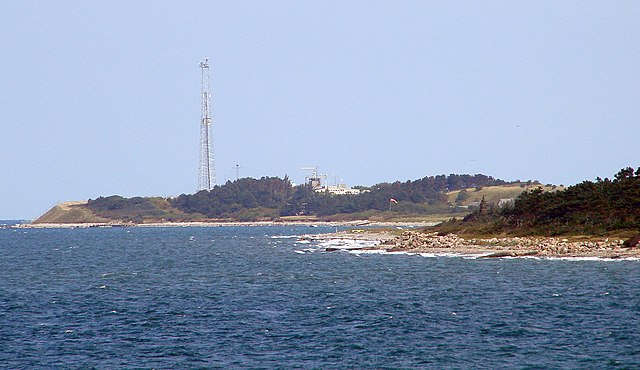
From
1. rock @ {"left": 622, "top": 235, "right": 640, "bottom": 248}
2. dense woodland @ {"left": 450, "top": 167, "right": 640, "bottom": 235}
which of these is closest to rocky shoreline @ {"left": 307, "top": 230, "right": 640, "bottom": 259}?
rock @ {"left": 622, "top": 235, "right": 640, "bottom": 248}

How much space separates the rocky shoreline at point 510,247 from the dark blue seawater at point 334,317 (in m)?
4.77

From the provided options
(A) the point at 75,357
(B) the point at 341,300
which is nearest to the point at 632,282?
(B) the point at 341,300

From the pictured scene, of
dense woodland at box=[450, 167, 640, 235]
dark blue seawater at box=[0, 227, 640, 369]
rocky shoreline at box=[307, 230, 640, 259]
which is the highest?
dense woodland at box=[450, 167, 640, 235]

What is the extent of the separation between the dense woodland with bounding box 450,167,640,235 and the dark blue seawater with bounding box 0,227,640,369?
2070cm

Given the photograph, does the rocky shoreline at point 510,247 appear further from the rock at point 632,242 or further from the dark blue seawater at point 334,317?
the dark blue seawater at point 334,317

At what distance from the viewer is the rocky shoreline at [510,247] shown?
7988cm

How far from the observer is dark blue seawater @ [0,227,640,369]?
119 feet

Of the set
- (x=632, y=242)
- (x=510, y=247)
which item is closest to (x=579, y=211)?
(x=510, y=247)

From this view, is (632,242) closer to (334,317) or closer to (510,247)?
(510,247)

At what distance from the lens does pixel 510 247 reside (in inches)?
3600

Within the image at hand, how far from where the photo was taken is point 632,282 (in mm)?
58219

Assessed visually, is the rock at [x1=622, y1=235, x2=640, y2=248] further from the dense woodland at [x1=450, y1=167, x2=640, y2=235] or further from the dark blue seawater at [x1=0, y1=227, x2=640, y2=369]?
the dense woodland at [x1=450, y1=167, x2=640, y2=235]

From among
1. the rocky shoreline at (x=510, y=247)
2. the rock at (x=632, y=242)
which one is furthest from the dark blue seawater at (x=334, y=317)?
the rock at (x=632, y=242)

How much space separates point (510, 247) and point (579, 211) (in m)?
15.9
